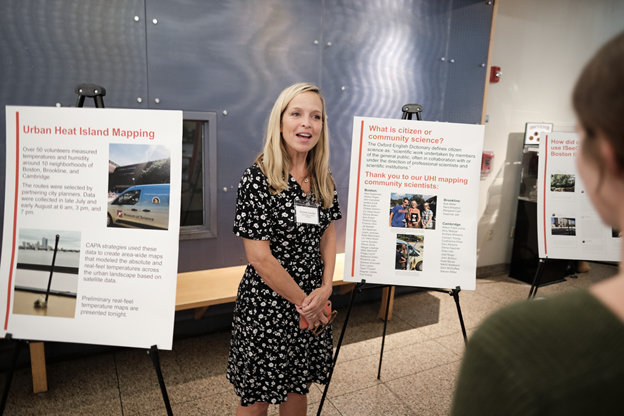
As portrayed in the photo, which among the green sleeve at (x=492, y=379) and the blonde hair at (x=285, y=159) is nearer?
the green sleeve at (x=492, y=379)

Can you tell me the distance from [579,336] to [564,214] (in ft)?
9.55

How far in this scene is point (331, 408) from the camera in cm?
219

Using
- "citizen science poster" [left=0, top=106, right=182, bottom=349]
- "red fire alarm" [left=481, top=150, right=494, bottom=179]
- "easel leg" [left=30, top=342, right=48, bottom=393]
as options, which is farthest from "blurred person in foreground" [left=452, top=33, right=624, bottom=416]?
"red fire alarm" [left=481, top=150, right=494, bottom=179]

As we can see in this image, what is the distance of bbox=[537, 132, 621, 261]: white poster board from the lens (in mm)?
2814

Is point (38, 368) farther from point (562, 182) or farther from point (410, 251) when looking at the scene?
point (562, 182)

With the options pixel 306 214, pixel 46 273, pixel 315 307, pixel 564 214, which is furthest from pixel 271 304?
pixel 564 214

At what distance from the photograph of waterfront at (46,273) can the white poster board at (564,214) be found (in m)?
2.95

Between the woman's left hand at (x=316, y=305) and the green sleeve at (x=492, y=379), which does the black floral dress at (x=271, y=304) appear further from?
the green sleeve at (x=492, y=379)

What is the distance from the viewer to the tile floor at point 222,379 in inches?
86.0

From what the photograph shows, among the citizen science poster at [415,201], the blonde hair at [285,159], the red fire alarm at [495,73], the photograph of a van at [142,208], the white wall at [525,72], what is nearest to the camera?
the photograph of a van at [142,208]

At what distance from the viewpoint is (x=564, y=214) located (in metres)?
2.84

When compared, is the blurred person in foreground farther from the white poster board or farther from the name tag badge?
the white poster board

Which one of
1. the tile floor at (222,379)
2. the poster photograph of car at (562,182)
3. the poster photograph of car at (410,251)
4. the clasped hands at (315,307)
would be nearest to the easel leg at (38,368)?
the tile floor at (222,379)

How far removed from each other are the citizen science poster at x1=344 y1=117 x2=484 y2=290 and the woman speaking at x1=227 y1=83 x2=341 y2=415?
0.98ft
